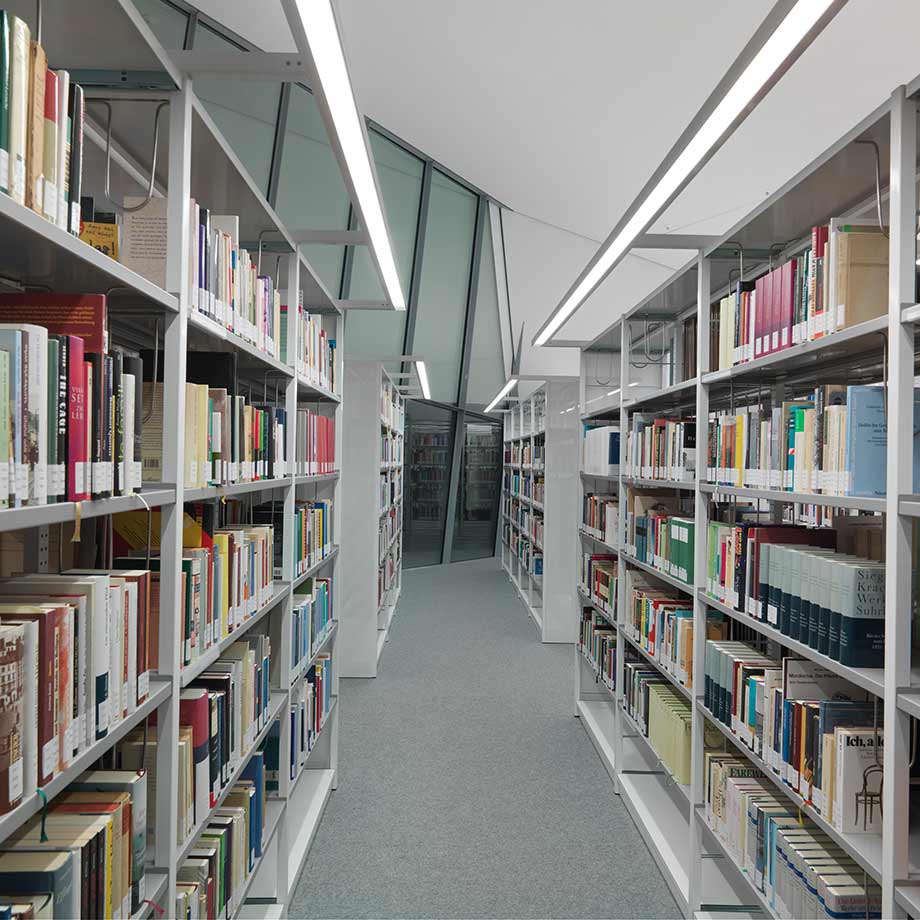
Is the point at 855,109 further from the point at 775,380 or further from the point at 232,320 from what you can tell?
the point at 232,320

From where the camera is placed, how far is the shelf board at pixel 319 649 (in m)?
3.17

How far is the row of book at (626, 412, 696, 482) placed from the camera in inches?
131

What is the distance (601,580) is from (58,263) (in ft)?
13.1

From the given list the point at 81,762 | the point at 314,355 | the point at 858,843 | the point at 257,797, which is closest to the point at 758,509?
the point at 858,843

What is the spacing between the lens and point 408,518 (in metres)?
11.6

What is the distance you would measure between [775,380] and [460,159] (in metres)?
7.13

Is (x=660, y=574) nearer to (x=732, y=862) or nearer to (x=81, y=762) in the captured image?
(x=732, y=862)

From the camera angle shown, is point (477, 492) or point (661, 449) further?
point (477, 492)

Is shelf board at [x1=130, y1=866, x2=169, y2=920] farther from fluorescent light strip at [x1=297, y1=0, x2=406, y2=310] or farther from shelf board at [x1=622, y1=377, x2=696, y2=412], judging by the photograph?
shelf board at [x1=622, y1=377, x2=696, y2=412]

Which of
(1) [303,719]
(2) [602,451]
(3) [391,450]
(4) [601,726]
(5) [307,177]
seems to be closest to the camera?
(1) [303,719]

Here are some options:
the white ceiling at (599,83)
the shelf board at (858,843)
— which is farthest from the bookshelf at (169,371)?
the white ceiling at (599,83)

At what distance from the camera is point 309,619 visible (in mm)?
3420

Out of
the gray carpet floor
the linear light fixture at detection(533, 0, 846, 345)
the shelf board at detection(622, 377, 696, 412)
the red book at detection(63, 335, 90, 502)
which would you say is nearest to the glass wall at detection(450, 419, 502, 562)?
the gray carpet floor

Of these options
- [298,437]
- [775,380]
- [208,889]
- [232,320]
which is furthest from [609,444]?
[208,889]
